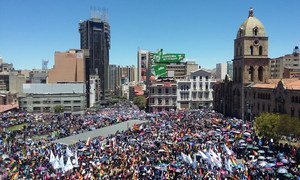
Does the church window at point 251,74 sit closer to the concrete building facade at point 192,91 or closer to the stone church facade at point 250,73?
the stone church facade at point 250,73

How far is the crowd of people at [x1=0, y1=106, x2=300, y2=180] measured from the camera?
1345 inches

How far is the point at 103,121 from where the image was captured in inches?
2911

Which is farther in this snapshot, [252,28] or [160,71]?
[160,71]

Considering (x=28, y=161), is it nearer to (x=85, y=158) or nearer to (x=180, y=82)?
(x=85, y=158)

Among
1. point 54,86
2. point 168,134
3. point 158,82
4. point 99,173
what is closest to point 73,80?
point 54,86

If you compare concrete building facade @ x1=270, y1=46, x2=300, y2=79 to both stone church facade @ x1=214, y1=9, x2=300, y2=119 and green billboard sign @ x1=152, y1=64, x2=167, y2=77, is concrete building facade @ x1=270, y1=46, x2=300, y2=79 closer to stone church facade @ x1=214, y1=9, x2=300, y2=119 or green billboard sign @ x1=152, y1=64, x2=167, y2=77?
green billboard sign @ x1=152, y1=64, x2=167, y2=77

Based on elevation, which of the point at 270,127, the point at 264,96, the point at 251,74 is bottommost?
the point at 270,127

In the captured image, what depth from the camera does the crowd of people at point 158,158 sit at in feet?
112

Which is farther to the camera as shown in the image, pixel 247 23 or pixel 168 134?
pixel 247 23

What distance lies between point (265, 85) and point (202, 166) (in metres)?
41.7

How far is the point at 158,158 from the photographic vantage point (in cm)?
4012

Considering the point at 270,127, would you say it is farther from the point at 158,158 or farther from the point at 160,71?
the point at 160,71

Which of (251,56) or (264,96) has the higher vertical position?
(251,56)

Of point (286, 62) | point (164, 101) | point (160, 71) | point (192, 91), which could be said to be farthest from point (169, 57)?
point (286, 62)
